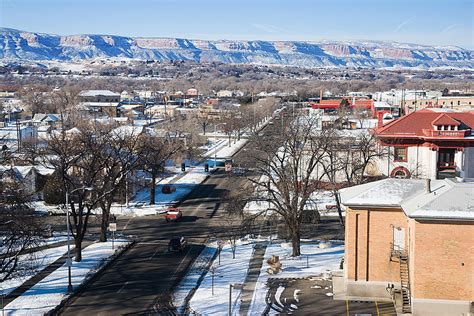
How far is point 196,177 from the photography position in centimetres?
4897

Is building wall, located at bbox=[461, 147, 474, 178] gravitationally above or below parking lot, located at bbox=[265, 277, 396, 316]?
above

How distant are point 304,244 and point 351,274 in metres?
6.90

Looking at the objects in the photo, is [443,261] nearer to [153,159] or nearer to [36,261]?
[36,261]

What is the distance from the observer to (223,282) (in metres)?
23.2

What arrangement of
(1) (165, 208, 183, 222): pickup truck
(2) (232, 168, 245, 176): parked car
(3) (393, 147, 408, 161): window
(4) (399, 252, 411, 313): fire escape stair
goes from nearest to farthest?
(4) (399, 252, 411, 313): fire escape stair
(1) (165, 208, 183, 222): pickup truck
(3) (393, 147, 408, 161): window
(2) (232, 168, 245, 176): parked car

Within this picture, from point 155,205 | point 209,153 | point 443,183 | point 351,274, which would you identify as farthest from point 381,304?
point 209,153

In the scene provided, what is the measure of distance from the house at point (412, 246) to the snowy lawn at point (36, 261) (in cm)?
1146

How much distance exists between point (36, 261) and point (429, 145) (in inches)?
1007

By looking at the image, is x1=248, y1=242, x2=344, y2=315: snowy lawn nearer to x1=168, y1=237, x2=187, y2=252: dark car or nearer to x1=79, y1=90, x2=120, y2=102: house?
x1=168, y1=237, x2=187, y2=252: dark car

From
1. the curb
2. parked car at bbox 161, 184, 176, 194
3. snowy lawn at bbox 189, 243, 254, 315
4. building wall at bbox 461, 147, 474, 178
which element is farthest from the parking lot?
building wall at bbox 461, 147, 474, 178

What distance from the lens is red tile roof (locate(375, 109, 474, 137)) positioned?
41.0 m

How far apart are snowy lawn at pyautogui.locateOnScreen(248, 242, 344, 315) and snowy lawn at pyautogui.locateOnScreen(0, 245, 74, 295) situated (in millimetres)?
8612

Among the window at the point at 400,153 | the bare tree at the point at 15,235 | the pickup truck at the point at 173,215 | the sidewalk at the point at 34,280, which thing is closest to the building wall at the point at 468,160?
the window at the point at 400,153

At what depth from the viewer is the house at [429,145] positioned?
132ft
